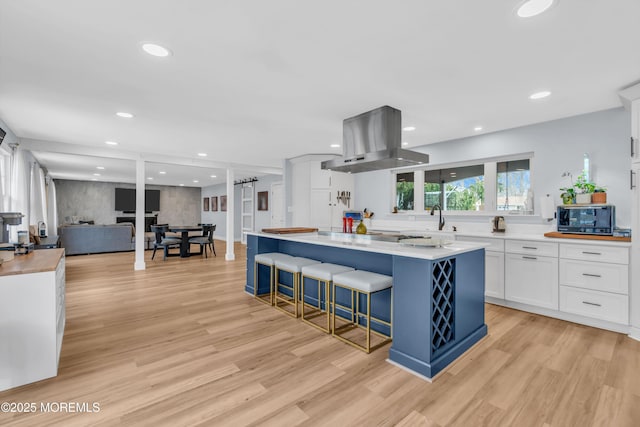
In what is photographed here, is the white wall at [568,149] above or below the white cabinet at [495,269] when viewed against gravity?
above

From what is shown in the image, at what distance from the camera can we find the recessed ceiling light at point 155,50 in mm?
2035

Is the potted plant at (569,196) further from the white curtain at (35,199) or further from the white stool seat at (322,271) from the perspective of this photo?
the white curtain at (35,199)

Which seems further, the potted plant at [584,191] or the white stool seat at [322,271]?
the potted plant at [584,191]

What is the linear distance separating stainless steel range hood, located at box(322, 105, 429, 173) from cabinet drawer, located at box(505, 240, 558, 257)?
1.42m

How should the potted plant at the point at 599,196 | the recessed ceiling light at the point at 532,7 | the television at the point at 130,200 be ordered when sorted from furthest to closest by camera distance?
the television at the point at 130,200 < the potted plant at the point at 599,196 < the recessed ceiling light at the point at 532,7

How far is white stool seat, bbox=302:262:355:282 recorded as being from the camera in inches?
112

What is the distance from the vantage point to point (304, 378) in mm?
2086

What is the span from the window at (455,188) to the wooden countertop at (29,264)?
4951mm

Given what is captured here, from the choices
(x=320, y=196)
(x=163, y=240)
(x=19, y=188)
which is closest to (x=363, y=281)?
(x=320, y=196)

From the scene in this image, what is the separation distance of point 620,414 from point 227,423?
2224 mm

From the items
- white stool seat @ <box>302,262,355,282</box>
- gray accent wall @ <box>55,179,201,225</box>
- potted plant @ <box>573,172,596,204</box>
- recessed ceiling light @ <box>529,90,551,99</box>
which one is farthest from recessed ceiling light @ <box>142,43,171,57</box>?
gray accent wall @ <box>55,179,201,225</box>

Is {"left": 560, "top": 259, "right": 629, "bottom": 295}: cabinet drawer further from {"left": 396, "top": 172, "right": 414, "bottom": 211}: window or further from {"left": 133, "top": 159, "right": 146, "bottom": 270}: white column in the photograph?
{"left": 133, "top": 159, "right": 146, "bottom": 270}: white column

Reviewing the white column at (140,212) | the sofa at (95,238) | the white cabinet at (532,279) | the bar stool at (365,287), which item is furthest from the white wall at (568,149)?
the sofa at (95,238)

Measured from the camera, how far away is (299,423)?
1644 mm
